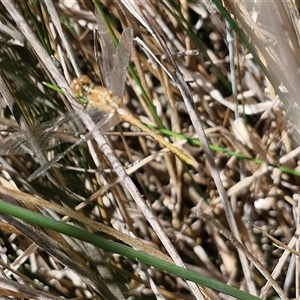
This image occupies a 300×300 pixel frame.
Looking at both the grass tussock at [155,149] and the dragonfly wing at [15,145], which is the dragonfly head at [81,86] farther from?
the dragonfly wing at [15,145]

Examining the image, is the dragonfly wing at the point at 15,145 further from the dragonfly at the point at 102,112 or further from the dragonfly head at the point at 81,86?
the dragonfly head at the point at 81,86

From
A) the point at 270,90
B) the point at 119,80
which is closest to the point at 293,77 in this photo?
the point at 270,90

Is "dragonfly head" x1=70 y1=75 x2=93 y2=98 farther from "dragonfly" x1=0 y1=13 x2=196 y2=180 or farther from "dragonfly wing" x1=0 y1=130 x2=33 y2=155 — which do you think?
"dragonfly wing" x1=0 y1=130 x2=33 y2=155

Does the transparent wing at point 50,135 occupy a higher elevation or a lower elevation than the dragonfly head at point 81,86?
lower

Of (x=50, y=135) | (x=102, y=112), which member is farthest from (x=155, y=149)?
(x=50, y=135)

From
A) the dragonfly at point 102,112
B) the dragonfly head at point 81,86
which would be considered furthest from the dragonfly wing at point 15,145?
the dragonfly head at point 81,86

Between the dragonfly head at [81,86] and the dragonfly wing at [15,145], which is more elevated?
the dragonfly head at [81,86]

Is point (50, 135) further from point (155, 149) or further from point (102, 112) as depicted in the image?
point (155, 149)
